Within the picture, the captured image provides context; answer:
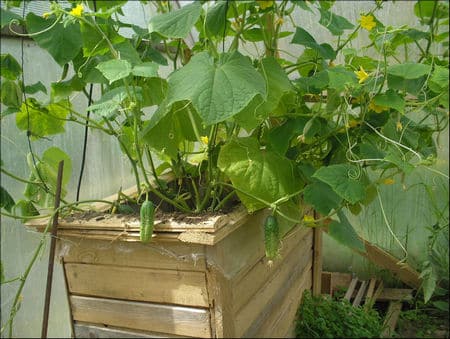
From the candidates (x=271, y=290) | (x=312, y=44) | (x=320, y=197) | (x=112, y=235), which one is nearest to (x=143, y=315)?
(x=112, y=235)

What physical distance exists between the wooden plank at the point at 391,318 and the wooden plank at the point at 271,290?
24 centimetres

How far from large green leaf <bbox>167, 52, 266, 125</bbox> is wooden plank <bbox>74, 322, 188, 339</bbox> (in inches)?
17.7

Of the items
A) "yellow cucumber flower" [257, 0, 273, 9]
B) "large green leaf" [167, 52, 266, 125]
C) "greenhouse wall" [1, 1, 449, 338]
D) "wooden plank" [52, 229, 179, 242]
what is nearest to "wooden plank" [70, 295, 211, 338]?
"wooden plank" [52, 229, 179, 242]

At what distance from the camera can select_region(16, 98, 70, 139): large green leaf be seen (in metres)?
0.93

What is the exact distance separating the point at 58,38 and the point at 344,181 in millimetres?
567

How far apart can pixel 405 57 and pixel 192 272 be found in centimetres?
75

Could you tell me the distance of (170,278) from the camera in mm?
784

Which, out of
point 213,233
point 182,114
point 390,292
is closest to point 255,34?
point 182,114

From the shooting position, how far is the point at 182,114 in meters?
0.87

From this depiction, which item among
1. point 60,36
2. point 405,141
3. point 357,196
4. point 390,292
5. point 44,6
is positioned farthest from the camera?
point 390,292

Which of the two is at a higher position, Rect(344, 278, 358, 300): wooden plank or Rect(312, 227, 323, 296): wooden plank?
Rect(312, 227, 323, 296): wooden plank

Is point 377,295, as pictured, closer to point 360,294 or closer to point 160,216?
point 360,294

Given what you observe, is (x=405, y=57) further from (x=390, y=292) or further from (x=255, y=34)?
(x=390, y=292)

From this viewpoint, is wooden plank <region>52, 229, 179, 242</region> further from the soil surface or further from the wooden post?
the wooden post
